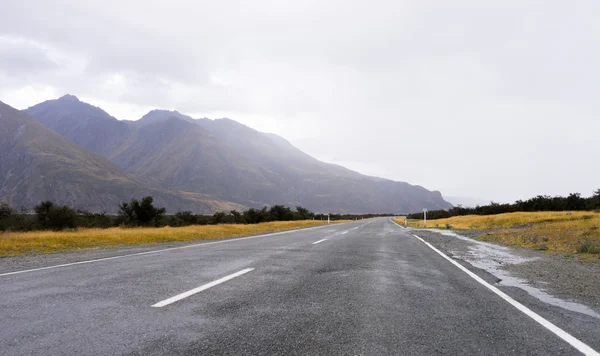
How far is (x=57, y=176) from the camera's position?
464 feet

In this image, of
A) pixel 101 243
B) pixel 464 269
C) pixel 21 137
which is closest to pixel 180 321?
pixel 464 269

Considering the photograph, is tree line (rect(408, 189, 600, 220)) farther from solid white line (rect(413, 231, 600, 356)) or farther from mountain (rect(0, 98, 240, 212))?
mountain (rect(0, 98, 240, 212))

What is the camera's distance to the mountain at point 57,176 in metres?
134

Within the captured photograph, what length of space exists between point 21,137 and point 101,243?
20712 cm

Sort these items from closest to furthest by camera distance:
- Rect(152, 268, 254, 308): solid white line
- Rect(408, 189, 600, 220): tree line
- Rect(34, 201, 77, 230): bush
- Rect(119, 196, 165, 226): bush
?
1. Rect(152, 268, 254, 308): solid white line
2. Rect(34, 201, 77, 230): bush
3. Rect(119, 196, 165, 226): bush
4. Rect(408, 189, 600, 220): tree line

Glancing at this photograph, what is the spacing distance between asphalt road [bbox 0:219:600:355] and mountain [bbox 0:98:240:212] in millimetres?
134788

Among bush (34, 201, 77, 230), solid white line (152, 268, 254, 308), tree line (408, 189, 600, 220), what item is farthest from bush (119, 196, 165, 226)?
tree line (408, 189, 600, 220)

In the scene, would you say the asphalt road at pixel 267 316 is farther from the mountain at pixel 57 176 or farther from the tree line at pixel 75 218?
the mountain at pixel 57 176

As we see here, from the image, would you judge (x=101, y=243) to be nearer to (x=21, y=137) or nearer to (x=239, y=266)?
(x=239, y=266)

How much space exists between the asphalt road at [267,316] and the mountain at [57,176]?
135 m

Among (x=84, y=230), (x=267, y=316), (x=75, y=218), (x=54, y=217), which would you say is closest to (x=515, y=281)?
(x=267, y=316)

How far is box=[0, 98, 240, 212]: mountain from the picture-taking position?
13388cm

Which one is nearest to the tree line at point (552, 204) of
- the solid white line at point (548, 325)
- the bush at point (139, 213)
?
the solid white line at point (548, 325)

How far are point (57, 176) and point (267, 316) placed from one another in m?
168
